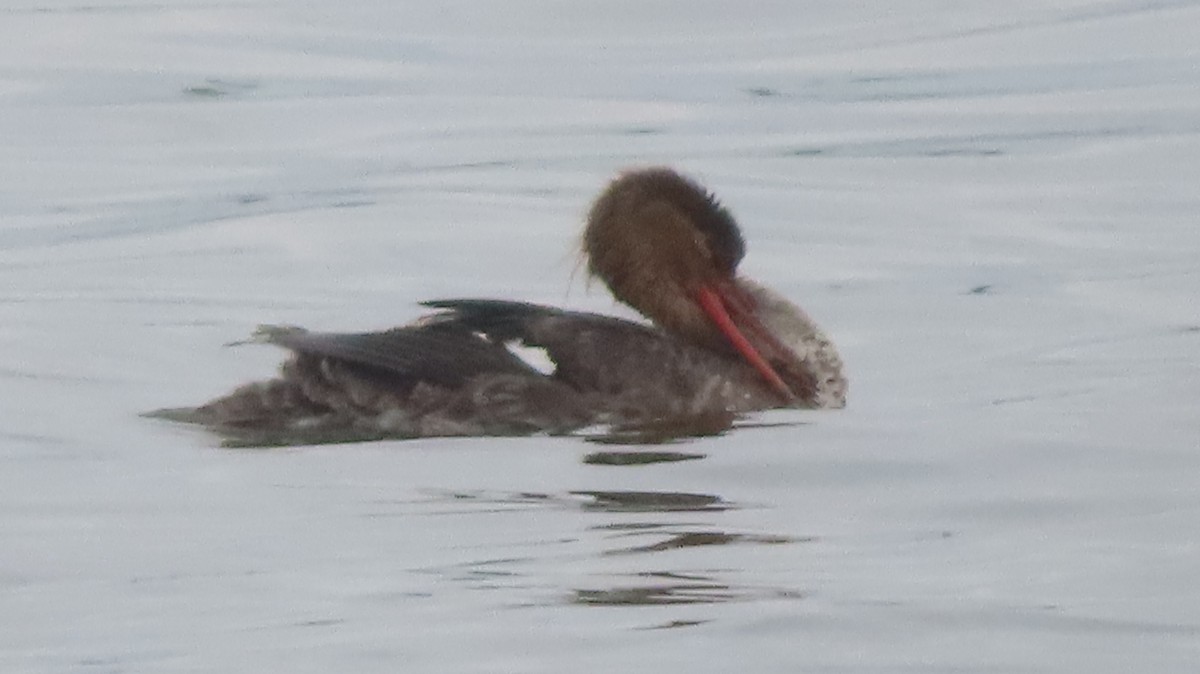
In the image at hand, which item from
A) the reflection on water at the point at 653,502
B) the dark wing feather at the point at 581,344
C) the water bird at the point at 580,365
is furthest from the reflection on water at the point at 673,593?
the dark wing feather at the point at 581,344

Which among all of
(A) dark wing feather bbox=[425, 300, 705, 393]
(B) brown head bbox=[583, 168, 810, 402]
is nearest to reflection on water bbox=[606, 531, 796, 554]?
(A) dark wing feather bbox=[425, 300, 705, 393]

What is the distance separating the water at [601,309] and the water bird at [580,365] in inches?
8.2

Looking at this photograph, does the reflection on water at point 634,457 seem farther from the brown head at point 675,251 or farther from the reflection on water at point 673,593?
the reflection on water at point 673,593

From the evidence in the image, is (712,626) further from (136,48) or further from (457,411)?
(136,48)

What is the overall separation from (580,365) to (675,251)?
0.85m

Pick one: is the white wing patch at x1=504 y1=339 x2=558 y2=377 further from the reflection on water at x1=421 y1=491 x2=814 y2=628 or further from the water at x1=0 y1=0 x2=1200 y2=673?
the reflection on water at x1=421 y1=491 x2=814 y2=628

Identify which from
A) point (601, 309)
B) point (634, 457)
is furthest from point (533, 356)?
point (601, 309)

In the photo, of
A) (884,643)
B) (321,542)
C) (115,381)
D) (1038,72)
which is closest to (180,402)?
(115,381)

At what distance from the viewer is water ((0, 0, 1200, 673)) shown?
7895mm

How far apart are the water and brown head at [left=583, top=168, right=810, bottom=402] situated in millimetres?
597

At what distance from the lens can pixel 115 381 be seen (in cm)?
1155

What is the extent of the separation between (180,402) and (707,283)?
1858 mm

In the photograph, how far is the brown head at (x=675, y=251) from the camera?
11.2 metres

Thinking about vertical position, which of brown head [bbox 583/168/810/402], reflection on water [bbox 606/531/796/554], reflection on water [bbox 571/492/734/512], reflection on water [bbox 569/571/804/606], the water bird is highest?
brown head [bbox 583/168/810/402]
